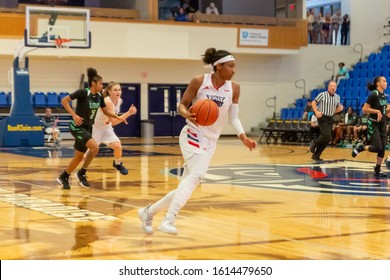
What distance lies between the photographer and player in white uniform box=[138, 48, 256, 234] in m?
7.39

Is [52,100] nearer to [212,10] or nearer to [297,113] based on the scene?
[212,10]

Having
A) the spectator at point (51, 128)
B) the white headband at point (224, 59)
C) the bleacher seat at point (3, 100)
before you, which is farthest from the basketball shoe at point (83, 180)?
the bleacher seat at point (3, 100)

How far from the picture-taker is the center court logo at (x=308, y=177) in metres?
12.0

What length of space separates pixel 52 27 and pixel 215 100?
17.5 meters

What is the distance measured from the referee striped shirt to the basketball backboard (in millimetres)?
9516

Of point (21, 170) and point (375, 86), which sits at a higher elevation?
point (375, 86)

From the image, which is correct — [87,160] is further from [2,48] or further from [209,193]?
[2,48]

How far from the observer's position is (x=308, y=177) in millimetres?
13797

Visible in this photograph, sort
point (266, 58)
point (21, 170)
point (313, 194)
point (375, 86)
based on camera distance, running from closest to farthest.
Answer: point (313, 194) < point (375, 86) < point (21, 170) < point (266, 58)

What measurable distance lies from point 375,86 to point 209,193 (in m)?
4.11

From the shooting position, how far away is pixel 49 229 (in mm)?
8047

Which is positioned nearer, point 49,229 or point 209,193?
point 49,229

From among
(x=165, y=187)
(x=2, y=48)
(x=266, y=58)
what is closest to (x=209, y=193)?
(x=165, y=187)

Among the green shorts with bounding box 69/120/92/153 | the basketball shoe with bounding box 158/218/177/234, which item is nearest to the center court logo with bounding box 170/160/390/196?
the green shorts with bounding box 69/120/92/153
